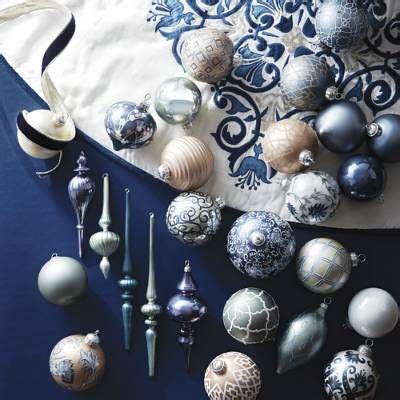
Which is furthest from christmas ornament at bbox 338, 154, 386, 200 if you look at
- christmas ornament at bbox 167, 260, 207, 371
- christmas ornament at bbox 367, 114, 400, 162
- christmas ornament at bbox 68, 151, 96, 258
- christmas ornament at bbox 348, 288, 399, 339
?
christmas ornament at bbox 68, 151, 96, 258

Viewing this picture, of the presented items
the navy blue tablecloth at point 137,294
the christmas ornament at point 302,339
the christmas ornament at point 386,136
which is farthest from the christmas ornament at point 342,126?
the christmas ornament at point 302,339

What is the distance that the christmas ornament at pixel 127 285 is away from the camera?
105cm

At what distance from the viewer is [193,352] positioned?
106cm

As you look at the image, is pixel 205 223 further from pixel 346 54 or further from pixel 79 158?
pixel 346 54

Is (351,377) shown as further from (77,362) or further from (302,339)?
(77,362)

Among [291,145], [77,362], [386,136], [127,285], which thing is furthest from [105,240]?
[386,136]

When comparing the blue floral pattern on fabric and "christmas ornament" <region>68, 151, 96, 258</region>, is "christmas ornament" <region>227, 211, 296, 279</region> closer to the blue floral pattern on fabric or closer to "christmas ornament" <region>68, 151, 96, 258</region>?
the blue floral pattern on fabric

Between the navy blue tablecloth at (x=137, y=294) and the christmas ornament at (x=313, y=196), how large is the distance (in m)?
0.06

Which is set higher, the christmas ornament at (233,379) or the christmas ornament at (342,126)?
the christmas ornament at (342,126)

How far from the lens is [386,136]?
1010mm

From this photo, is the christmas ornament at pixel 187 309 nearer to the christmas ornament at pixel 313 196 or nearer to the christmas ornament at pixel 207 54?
the christmas ornament at pixel 313 196

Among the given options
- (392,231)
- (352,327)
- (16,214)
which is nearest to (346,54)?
(392,231)

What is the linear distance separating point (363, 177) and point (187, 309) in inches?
12.4

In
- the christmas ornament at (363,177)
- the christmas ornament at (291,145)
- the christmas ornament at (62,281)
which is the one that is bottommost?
the christmas ornament at (62,281)
